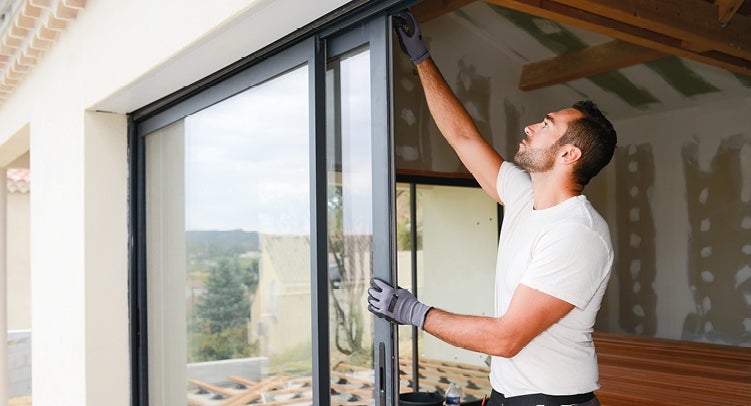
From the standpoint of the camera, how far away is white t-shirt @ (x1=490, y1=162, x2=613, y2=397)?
1.80 m

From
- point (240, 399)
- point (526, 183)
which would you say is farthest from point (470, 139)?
point (240, 399)

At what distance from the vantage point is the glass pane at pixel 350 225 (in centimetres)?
194

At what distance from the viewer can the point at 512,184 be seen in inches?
89.8

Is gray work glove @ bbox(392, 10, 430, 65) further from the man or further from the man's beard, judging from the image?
the man's beard

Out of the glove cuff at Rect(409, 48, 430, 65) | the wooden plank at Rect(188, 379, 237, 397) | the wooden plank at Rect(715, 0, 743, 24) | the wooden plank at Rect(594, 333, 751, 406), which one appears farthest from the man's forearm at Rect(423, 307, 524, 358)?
the wooden plank at Rect(715, 0, 743, 24)

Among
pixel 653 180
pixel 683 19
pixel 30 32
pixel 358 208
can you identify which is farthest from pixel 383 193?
pixel 653 180

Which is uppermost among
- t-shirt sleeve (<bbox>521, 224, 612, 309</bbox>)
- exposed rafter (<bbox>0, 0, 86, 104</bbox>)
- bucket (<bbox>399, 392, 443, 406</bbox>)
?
exposed rafter (<bbox>0, 0, 86, 104</bbox>)

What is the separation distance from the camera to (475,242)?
614 centimetres

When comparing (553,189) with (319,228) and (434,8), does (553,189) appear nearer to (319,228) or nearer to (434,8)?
(319,228)

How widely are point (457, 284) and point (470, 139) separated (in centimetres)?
391

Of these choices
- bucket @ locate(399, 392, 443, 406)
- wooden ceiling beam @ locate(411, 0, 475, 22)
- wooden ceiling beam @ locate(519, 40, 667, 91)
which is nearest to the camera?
bucket @ locate(399, 392, 443, 406)

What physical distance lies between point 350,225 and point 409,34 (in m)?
0.62

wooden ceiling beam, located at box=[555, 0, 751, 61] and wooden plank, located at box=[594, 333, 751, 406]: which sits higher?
wooden ceiling beam, located at box=[555, 0, 751, 61]

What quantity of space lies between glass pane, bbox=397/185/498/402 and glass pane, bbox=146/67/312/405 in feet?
9.72
